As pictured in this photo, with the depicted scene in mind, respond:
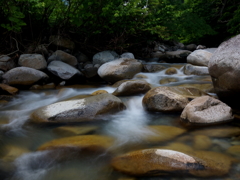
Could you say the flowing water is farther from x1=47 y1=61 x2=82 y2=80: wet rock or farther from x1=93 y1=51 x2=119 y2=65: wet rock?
x1=93 y1=51 x2=119 y2=65: wet rock

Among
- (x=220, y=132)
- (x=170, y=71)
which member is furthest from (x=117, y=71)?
(x=220, y=132)

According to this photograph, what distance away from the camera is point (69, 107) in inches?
162

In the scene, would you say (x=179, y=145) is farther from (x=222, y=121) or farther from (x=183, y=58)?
(x=183, y=58)

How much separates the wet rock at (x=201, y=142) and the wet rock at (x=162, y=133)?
28 centimetres

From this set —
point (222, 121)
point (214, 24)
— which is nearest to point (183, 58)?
point (214, 24)

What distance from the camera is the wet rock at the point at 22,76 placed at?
651 centimetres

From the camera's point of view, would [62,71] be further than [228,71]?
Yes

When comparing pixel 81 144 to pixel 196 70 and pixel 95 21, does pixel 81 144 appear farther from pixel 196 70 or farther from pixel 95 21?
pixel 95 21

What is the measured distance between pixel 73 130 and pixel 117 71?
3.76 m

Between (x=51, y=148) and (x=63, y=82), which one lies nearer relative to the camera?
(x=51, y=148)

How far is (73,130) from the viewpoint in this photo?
141 inches

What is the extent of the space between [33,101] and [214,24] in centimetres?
1346

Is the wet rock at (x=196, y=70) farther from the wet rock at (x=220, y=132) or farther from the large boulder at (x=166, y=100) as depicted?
the wet rock at (x=220, y=132)

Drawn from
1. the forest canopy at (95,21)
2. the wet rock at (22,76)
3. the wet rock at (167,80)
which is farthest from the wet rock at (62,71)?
the wet rock at (167,80)
